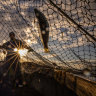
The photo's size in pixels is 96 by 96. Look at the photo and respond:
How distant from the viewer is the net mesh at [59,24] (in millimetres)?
2525

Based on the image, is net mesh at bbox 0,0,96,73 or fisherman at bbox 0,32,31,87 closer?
net mesh at bbox 0,0,96,73

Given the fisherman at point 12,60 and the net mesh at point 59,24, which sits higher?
the net mesh at point 59,24

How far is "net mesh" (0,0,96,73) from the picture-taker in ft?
8.29

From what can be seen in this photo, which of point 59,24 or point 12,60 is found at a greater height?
point 59,24

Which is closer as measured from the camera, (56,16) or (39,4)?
(39,4)

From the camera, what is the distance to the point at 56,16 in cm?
294

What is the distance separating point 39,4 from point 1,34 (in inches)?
116

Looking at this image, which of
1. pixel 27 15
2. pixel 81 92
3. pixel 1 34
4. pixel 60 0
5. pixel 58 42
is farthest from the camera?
pixel 1 34

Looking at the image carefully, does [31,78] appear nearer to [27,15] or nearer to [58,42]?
[58,42]

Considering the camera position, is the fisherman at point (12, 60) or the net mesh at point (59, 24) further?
the fisherman at point (12, 60)

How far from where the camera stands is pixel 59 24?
128 inches

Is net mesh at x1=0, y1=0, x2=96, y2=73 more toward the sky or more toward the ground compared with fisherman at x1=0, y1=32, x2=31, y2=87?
more toward the sky

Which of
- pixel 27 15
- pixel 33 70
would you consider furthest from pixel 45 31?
pixel 33 70

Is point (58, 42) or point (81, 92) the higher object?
point (58, 42)
